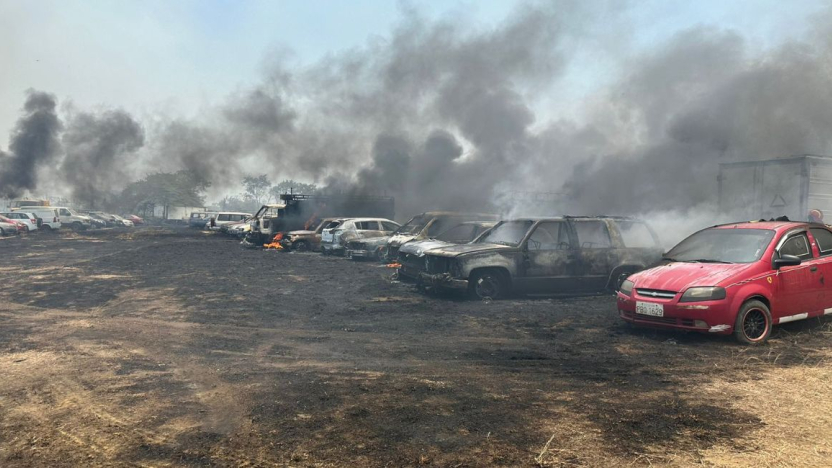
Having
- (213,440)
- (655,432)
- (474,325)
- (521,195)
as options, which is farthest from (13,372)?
(521,195)

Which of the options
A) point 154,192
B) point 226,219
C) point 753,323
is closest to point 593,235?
point 753,323

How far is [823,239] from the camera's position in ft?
23.8

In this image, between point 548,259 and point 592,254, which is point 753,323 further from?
point 548,259

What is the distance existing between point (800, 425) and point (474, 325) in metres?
4.11

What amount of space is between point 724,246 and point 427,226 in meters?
8.20

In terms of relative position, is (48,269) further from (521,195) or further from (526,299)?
(521,195)

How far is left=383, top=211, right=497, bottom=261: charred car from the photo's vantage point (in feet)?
47.5

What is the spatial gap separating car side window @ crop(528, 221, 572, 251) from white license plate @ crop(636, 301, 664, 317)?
119 inches

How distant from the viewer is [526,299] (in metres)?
9.70

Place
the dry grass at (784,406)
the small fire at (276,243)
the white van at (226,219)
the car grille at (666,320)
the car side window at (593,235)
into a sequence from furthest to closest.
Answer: the white van at (226,219) < the small fire at (276,243) < the car side window at (593,235) < the car grille at (666,320) < the dry grass at (784,406)

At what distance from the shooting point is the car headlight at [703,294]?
245 inches

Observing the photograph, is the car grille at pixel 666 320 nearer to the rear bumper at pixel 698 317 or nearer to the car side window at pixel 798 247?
the rear bumper at pixel 698 317

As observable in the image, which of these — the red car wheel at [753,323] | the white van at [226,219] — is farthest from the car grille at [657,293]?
the white van at [226,219]

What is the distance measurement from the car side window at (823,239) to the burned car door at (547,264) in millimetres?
3522
